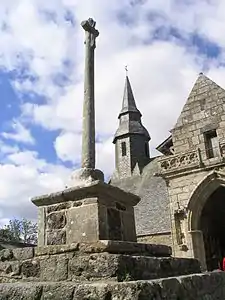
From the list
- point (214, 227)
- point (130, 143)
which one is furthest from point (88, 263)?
point (130, 143)

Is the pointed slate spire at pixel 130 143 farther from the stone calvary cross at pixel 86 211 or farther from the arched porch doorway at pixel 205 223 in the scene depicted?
the stone calvary cross at pixel 86 211

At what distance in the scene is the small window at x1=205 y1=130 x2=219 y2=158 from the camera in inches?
488

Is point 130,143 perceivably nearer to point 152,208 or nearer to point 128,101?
point 128,101

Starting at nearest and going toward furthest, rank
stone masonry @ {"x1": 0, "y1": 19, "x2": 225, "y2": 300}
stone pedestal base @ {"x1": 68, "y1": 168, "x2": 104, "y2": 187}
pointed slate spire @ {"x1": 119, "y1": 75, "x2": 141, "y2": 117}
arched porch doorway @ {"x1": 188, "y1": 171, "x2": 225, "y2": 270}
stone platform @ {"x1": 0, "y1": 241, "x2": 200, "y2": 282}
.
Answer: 1. stone masonry @ {"x1": 0, "y1": 19, "x2": 225, "y2": 300}
2. stone platform @ {"x1": 0, "y1": 241, "x2": 200, "y2": 282}
3. stone pedestal base @ {"x1": 68, "y1": 168, "x2": 104, "y2": 187}
4. arched porch doorway @ {"x1": 188, "y1": 171, "x2": 225, "y2": 270}
5. pointed slate spire @ {"x1": 119, "y1": 75, "x2": 141, "y2": 117}

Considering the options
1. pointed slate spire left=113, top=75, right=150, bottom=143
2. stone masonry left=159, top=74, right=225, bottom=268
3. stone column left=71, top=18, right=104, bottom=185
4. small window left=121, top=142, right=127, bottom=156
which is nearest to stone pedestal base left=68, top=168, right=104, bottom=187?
stone column left=71, top=18, right=104, bottom=185

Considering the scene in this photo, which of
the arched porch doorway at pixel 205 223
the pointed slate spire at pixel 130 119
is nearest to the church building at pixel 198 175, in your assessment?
the arched porch doorway at pixel 205 223

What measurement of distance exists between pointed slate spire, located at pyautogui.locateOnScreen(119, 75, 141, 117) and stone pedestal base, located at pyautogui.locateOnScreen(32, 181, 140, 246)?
31793 mm

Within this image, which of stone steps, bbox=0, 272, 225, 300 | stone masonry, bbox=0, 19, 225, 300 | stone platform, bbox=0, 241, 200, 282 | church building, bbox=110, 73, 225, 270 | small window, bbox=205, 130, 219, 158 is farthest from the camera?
small window, bbox=205, 130, 219, 158

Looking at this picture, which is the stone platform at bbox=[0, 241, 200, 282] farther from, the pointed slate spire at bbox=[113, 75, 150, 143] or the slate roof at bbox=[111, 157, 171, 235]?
the pointed slate spire at bbox=[113, 75, 150, 143]

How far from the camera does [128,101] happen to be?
36.5m

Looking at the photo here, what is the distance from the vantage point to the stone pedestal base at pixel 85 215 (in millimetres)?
3266

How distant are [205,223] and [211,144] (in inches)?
119

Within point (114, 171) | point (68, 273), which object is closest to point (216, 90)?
point (68, 273)

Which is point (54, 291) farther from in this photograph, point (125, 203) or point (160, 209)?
point (160, 209)
